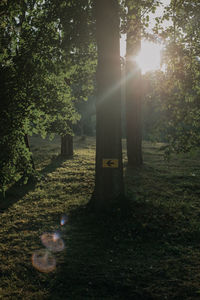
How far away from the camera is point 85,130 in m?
53.8

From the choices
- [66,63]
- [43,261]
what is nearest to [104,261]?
[43,261]

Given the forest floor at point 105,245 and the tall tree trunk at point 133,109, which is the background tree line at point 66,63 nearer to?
the forest floor at point 105,245

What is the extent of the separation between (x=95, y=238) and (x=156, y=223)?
5.62 feet

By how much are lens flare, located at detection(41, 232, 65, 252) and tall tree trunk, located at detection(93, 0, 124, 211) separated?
1.57 meters

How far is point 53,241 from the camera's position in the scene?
6.25 meters

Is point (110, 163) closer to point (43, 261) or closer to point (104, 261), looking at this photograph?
point (104, 261)

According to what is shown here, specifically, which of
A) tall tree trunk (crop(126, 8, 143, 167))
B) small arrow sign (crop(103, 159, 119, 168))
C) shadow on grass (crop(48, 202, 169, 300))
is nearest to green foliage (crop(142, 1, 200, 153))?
small arrow sign (crop(103, 159, 119, 168))

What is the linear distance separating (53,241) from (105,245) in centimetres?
133

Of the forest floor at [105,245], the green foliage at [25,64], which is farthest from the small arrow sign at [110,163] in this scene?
the green foliage at [25,64]

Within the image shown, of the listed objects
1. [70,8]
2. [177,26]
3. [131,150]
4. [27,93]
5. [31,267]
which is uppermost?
[70,8]

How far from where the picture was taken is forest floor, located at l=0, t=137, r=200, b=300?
14.3 ft

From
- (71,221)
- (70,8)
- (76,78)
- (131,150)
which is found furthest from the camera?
(131,150)

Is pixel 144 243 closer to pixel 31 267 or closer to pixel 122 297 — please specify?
pixel 122 297

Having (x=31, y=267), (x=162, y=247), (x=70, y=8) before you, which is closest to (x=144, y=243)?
(x=162, y=247)
